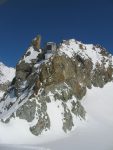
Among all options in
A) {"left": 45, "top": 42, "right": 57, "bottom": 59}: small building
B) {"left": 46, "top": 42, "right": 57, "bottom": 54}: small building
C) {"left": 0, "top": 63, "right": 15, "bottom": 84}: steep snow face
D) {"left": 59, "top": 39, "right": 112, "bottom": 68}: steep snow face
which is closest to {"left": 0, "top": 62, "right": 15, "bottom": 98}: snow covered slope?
{"left": 0, "top": 63, "right": 15, "bottom": 84}: steep snow face

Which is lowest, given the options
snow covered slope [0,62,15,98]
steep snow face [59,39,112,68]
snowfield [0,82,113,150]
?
snowfield [0,82,113,150]

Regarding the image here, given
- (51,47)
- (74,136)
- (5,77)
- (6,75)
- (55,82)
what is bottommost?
(74,136)

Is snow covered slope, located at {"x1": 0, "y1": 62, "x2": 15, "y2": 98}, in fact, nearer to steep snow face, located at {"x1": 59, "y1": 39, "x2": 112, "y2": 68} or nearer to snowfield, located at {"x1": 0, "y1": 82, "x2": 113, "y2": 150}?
steep snow face, located at {"x1": 59, "y1": 39, "x2": 112, "y2": 68}

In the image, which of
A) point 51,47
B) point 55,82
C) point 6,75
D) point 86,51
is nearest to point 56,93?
point 55,82

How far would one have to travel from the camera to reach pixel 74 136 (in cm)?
4391

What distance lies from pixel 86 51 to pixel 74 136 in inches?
1101

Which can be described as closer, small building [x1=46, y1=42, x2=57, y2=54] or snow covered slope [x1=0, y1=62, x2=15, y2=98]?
small building [x1=46, y1=42, x2=57, y2=54]

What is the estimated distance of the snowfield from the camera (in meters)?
36.6

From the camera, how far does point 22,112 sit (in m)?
43.8

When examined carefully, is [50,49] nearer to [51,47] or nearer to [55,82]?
[51,47]

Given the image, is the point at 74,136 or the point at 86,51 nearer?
Result: the point at 74,136

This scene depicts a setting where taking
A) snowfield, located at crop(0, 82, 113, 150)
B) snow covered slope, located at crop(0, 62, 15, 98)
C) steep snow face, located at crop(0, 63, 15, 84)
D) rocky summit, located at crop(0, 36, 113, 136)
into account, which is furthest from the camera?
steep snow face, located at crop(0, 63, 15, 84)

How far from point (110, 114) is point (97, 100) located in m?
4.29

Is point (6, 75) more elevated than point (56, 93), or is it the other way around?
point (6, 75)
